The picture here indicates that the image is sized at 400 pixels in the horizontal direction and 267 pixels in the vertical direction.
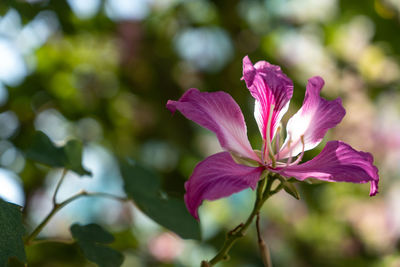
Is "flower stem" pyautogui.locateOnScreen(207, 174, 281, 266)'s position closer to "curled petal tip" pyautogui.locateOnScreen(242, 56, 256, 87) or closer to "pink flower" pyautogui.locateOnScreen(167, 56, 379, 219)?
"pink flower" pyautogui.locateOnScreen(167, 56, 379, 219)

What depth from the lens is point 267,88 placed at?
2.17ft

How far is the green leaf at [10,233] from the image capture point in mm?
486

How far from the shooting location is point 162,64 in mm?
1960

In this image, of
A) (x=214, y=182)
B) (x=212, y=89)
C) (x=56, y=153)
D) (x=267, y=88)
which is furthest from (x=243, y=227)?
(x=212, y=89)

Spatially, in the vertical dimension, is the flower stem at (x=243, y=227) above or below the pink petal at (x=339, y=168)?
below

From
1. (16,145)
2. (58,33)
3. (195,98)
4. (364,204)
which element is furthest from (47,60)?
(364,204)

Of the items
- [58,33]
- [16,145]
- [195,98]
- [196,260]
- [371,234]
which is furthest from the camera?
[371,234]

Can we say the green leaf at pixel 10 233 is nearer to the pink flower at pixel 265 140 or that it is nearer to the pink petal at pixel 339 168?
the pink flower at pixel 265 140

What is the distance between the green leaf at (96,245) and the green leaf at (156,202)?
7 centimetres

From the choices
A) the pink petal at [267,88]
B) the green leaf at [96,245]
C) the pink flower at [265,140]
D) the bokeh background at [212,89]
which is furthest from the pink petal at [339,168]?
the bokeh background at [212,89]

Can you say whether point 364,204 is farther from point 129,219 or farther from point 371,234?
point 129,219

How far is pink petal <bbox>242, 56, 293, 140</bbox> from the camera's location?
0.64 m

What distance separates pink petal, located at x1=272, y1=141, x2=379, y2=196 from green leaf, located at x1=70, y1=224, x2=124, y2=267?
0.77 ft

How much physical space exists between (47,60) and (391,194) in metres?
1.49
